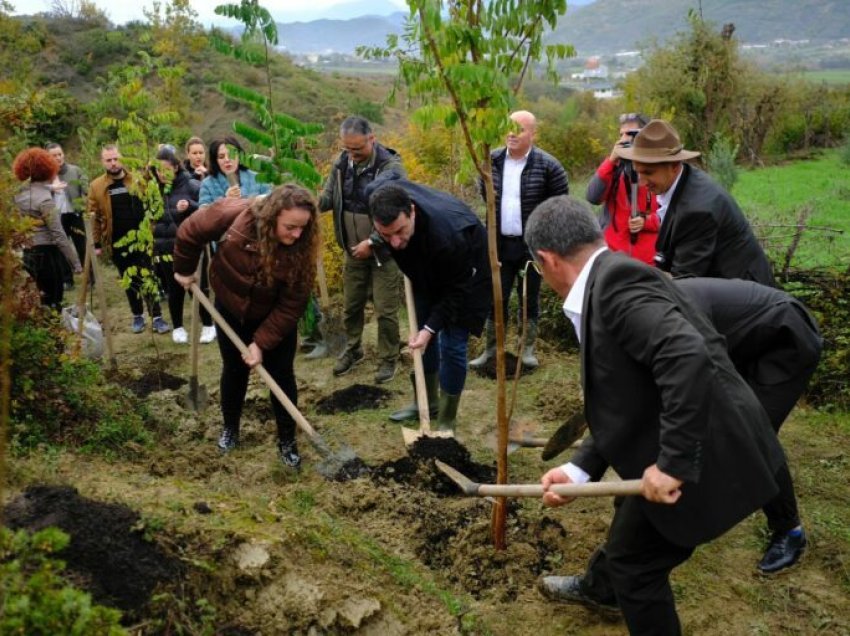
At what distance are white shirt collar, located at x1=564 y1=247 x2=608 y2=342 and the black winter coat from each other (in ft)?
18.0

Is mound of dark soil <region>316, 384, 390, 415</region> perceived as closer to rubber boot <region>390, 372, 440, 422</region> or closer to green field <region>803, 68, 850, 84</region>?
rubber boot <region>390, 372, 440, 422</region>

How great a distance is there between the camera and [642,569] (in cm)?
247

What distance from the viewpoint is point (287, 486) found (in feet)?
13.6

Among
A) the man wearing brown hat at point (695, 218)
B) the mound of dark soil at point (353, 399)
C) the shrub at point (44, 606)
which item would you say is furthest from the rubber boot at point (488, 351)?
the shrub at point (44, 606)

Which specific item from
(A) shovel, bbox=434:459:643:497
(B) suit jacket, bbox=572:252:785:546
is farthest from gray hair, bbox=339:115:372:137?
(B) suit jacket, bbox=572:252:785:546

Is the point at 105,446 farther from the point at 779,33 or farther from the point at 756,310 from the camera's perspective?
the point at 779,33

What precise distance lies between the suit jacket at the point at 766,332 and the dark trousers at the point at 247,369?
245cm

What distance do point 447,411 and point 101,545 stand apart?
2.56 meters

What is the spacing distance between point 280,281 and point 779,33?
154612mm

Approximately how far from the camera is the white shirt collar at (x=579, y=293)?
7.84ft

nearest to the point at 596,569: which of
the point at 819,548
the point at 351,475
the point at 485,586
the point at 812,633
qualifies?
the point at 485,586

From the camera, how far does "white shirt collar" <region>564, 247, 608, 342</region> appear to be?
239 cm

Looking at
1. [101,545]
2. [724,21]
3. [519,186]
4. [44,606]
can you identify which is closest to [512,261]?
[519,186]

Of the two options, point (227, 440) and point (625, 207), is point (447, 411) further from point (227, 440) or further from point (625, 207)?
point (625, 207)
